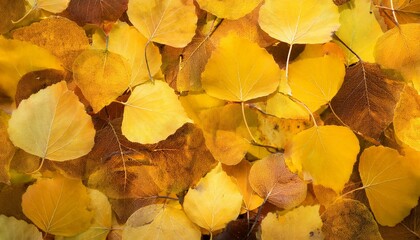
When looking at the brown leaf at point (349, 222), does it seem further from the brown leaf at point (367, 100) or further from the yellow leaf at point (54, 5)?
the yellow leaf at point (54, 5)

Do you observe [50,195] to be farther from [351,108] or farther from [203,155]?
[351,108]

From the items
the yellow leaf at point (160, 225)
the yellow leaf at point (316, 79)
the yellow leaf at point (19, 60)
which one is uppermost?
the yellow leaf at point (19, 60)

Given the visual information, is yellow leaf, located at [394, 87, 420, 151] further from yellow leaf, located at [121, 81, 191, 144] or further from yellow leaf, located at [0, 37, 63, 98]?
yellow leaf, located at [0, 37, 63, 98]

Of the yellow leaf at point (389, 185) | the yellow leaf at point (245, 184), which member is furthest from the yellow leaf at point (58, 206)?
the yellow leaf at point (389, 185)

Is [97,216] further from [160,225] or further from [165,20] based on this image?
[165,20]

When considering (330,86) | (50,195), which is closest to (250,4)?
(330,86)

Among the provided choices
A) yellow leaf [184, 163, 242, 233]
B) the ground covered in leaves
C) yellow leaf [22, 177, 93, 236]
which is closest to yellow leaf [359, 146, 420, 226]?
the ground covered in leaves
